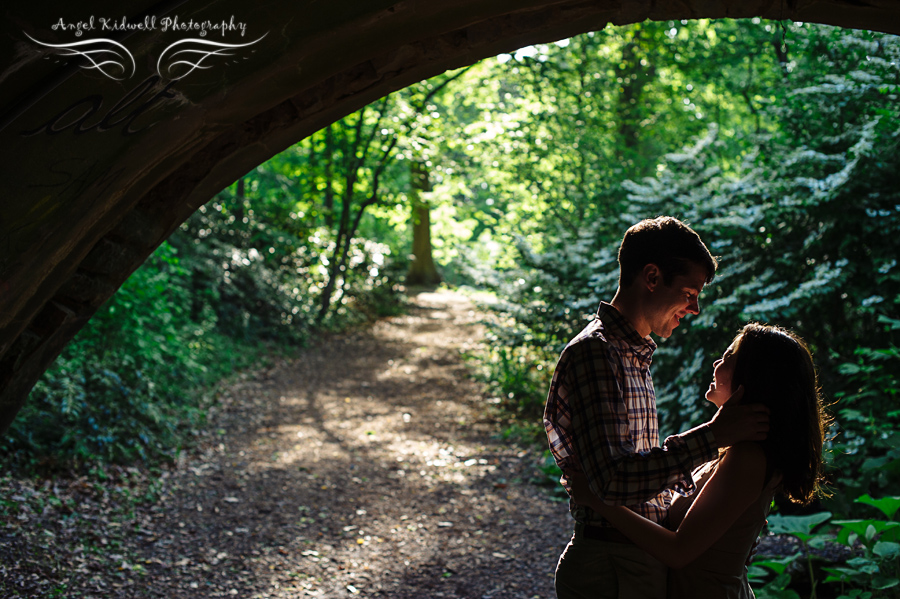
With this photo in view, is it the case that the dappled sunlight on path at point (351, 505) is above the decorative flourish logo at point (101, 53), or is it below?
below

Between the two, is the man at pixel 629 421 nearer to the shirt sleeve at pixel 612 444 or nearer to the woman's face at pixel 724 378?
the shirt sleeve at pixel 612 444

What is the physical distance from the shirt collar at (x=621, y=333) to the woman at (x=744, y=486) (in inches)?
12.0

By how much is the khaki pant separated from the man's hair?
0.83 meters

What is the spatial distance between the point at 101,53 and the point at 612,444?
76.8 inches

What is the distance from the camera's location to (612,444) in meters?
1.82

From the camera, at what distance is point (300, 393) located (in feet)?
33.2

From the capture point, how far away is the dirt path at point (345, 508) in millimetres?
4719

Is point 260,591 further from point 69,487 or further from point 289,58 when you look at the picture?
point 289,58

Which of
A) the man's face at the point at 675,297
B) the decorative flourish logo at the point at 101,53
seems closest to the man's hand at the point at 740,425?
the man's face at the point at 675,297

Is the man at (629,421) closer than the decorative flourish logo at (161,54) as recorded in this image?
Yes

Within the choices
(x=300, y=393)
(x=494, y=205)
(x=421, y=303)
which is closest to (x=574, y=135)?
(x=494, y=205)

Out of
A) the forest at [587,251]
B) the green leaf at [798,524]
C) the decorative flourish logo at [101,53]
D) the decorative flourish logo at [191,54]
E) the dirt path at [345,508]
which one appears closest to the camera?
the decorative flourish logo at [101,53]

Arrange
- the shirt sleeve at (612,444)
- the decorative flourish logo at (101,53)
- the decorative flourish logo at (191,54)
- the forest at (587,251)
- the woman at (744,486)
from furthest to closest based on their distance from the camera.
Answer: the forest at (587,251), the decorative flourish logo at (191,54), the decorative flourish logo at (101,53), the woman at (744,486), the shirt sleeve at (612,444)

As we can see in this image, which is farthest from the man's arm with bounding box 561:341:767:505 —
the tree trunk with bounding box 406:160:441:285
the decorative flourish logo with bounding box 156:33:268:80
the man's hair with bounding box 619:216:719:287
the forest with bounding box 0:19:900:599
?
the tree trunk with bounding box 406:160:441:285
